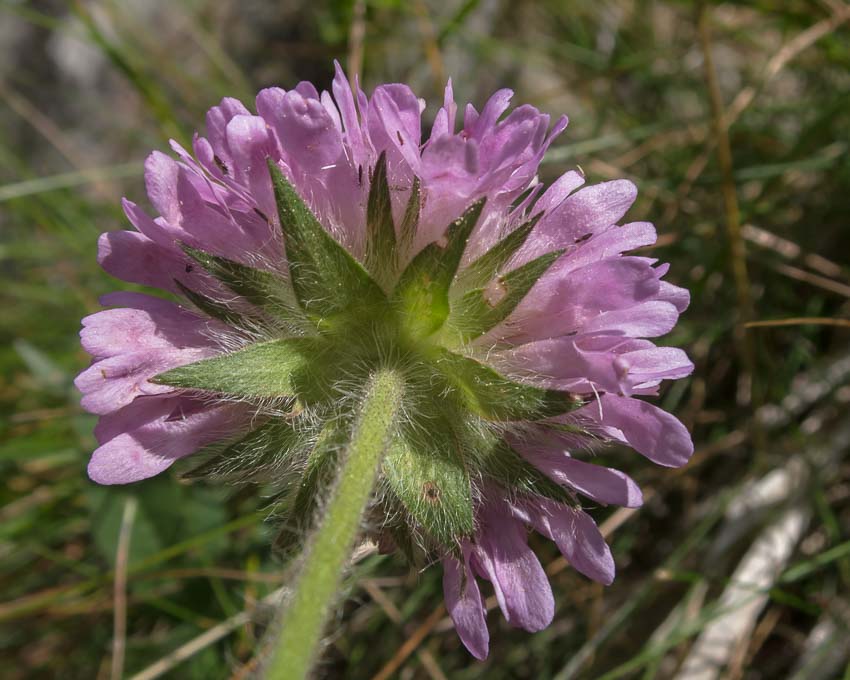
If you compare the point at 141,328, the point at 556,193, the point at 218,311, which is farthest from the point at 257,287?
the point at 556,193

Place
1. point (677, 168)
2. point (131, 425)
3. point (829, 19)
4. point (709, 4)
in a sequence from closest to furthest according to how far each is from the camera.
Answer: point (131, 425) < point (829, 19) < point (677, 168) < point (709, 4)

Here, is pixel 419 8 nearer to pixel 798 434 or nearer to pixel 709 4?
pixel 709 4

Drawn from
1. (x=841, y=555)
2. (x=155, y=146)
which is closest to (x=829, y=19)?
(x=841, y=555)

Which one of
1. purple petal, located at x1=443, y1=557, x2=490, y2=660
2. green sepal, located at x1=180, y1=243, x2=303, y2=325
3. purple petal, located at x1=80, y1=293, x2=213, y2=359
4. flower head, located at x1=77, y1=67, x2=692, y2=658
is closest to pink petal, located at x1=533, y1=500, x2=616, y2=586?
flower head, located at x1=77, y1=67, x2=692, y2=658

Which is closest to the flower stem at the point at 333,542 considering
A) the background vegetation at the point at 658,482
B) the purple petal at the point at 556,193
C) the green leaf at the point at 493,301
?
the green leaf at the point at 493,301

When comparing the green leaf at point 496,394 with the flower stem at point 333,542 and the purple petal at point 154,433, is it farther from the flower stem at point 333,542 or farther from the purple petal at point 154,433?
the purple petal at point 154,433

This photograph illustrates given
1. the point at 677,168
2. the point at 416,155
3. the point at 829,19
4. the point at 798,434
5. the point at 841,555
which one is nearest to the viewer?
the point at 416,155

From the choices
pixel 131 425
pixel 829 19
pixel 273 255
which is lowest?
pixel 829 19
